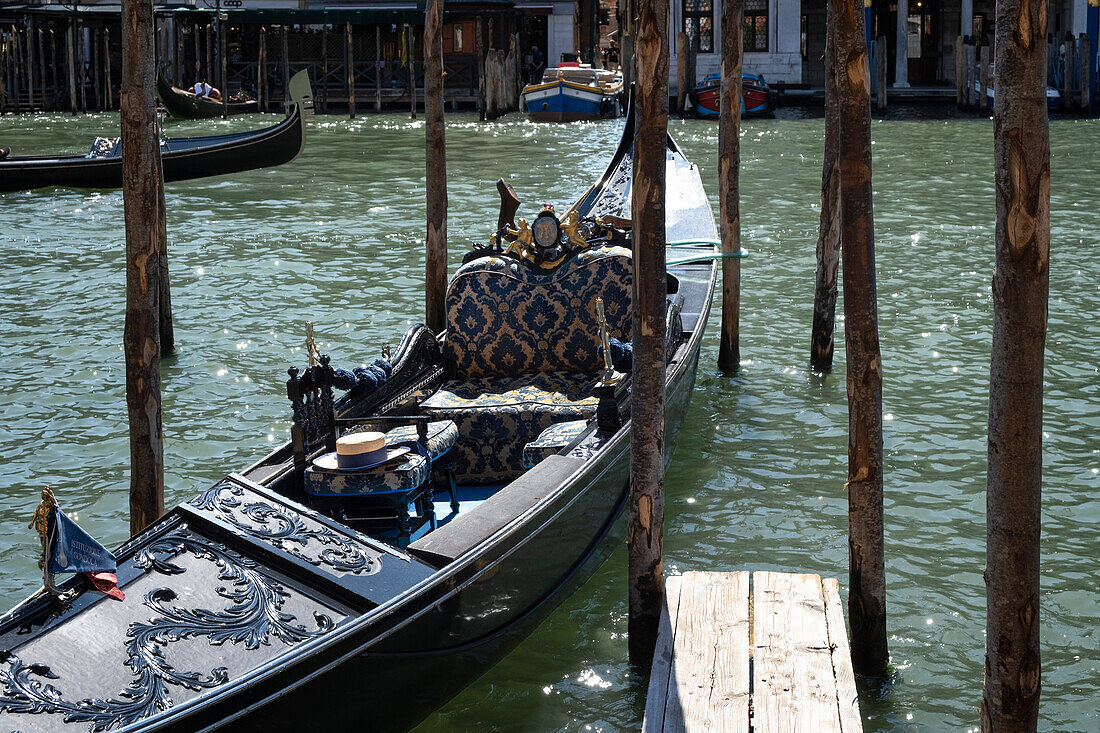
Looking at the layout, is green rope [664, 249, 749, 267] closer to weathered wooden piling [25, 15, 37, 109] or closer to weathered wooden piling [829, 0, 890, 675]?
weathered wooden piling [829, 0, 890, 675]

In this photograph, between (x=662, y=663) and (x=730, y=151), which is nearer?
(x=662, y=663)

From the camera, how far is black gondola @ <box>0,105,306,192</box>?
45.0 feet

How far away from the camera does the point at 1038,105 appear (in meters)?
2.20

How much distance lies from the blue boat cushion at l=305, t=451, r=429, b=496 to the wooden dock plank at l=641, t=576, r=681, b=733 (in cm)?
87

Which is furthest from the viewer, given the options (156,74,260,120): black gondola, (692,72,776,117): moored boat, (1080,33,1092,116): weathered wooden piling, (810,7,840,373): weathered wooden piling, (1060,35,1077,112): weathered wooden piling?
Result: (156,74,260,120): black gondola

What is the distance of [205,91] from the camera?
23.6 metres

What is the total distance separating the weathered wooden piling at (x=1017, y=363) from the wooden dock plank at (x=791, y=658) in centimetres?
43

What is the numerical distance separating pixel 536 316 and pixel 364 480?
5.40 feet

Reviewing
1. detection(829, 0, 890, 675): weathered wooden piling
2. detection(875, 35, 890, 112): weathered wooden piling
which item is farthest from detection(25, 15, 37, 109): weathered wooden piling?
detection(829, 0, 890, 675): weathered wooden piling

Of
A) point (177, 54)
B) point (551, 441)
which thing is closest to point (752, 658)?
point (551, 441)

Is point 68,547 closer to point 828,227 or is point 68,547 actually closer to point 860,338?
point 860,338

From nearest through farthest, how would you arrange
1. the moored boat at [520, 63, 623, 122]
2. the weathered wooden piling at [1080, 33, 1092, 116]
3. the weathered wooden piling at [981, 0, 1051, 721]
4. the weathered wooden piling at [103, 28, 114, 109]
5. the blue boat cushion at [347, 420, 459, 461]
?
1. the weathered wooden piling at [981, 0, 1051, 721]
2. the blue boat cushion at [347, 420, 459, 461]
3. the weathered wooden piling at [1080, 33, 1092, 116]
4. the moored boat at [520, 63, 623, 122]
5. the weathered wooden piling at [103, 28, 114, 109]

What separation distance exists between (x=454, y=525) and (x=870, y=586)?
1.21 m

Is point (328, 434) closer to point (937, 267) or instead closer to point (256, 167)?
point (937, 267)
